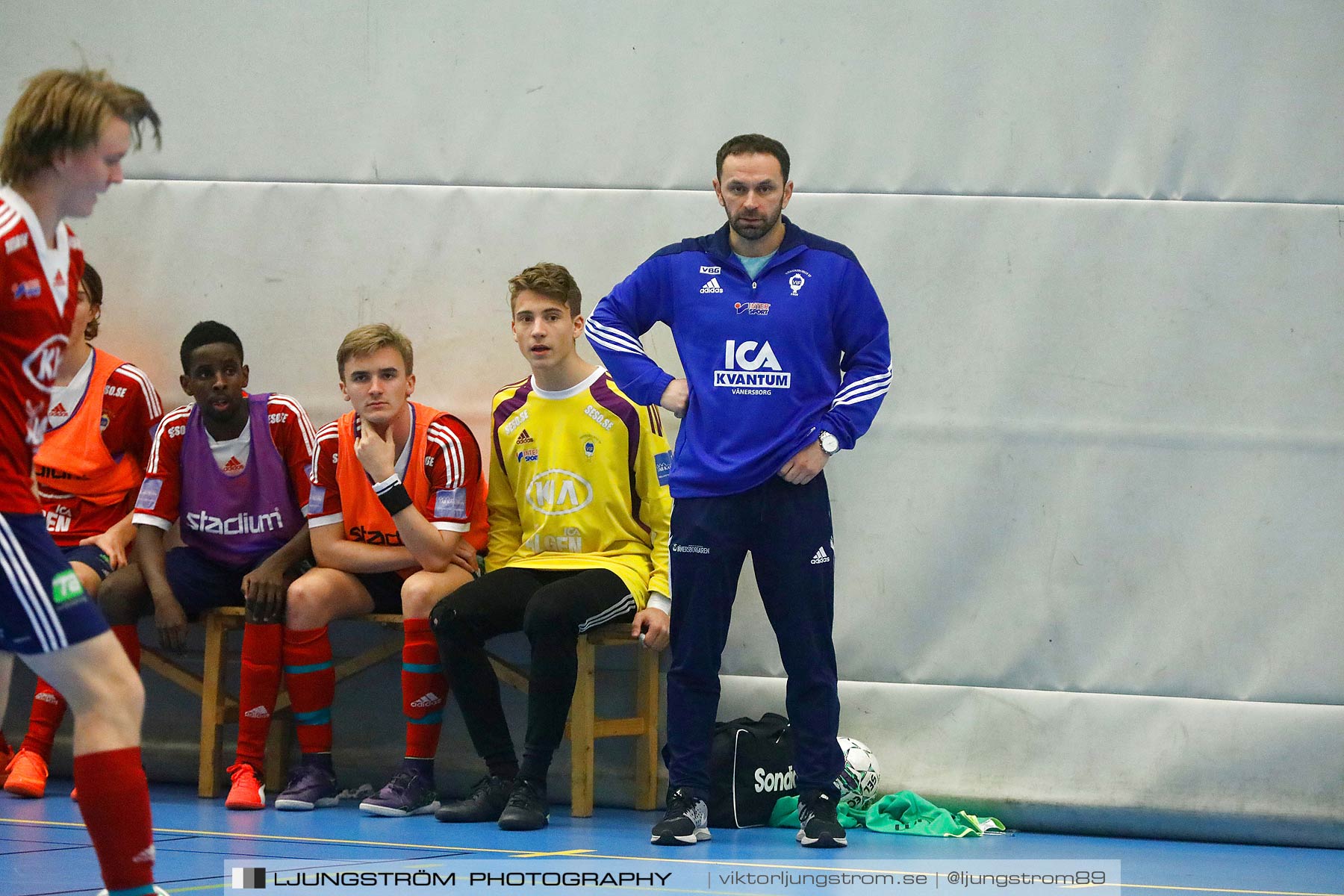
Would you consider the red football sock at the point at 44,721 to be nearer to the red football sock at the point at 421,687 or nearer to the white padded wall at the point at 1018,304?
the red football sock at the point at 421,687

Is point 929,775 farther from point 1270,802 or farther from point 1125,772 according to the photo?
point 1270,802

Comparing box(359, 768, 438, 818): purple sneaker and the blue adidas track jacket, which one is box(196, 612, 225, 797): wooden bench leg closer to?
box(359, 768, 438, 818): purple sneaker

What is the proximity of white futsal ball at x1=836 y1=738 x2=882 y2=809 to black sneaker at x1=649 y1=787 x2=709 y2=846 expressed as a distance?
62cm

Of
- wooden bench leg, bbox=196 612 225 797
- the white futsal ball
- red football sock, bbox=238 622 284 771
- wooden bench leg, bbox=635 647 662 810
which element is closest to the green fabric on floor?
the white futsal ball

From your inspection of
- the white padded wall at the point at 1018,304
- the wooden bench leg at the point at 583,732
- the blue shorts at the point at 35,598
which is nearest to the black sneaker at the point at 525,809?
the wooden bench leg at the point at 583,732

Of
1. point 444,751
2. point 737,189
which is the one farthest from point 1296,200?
point 444,751

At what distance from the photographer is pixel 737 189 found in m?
3.98

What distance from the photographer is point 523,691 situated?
487 centimetres

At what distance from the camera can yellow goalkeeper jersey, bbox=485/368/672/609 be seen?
457 cm

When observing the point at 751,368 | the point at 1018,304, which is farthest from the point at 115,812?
the point at 1018,304

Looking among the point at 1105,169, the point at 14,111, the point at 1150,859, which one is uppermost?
the point at 1105,169

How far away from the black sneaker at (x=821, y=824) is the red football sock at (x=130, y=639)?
240 cm

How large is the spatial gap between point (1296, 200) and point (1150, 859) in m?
2.25

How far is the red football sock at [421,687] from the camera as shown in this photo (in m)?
4.47
